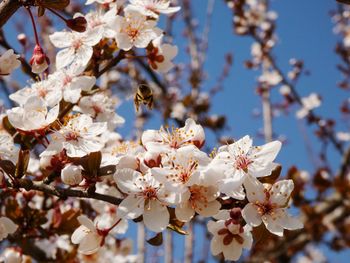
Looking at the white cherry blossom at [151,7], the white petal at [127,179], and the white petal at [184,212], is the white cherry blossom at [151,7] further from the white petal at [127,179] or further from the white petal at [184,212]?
the white petal at [184,212]

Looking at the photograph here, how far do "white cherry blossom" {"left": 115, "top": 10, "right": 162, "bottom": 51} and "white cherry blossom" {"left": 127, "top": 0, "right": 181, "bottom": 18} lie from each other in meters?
0.02

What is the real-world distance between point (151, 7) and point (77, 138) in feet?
2.37

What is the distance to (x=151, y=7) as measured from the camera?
1.85 metres

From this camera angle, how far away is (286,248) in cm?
396

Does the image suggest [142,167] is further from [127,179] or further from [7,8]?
[7,8]

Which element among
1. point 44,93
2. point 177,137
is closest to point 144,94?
point 177,137

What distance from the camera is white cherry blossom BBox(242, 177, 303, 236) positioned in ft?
3.98

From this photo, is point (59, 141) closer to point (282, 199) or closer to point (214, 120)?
point (282, 199)

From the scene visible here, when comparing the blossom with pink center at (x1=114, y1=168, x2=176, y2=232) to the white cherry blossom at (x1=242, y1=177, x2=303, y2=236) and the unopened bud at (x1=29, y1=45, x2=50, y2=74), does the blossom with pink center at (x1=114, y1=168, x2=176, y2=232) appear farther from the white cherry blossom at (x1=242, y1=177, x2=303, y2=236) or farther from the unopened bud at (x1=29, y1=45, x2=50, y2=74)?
the unopened bud at (x1=29, y1=45, x2=50, y2=74)

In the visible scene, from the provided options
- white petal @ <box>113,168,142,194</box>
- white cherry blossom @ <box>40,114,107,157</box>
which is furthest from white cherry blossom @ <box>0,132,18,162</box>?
white petal @ <box>113,168,142,194</box>

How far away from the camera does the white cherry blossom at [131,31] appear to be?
1746 millimetres

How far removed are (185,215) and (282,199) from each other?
0.29 metres

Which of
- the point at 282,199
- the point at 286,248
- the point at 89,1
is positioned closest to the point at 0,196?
the point at 89,1

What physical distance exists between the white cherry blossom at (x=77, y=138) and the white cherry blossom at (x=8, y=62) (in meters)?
0.27
